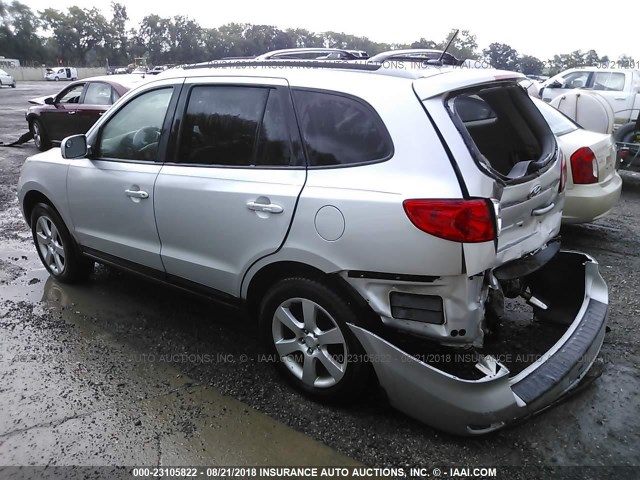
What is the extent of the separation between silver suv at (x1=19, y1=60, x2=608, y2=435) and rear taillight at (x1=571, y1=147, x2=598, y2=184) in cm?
195

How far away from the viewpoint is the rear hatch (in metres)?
2.35

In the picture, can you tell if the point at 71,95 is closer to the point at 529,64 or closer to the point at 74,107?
the point at 74,107

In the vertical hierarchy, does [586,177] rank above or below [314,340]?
above

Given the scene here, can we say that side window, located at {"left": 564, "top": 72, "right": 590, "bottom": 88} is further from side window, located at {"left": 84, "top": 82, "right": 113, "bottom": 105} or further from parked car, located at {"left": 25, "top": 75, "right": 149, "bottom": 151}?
side window, located at {"left": 84, "top": 82, "right": 113, "bottom": 105}

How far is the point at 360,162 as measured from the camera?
101 inches

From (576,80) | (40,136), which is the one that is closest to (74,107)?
(40,136)

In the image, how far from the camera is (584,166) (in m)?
5.00

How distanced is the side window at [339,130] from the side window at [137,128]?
1.20 m

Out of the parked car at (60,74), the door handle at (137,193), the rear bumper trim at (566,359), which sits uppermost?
the parked car at (60,74)

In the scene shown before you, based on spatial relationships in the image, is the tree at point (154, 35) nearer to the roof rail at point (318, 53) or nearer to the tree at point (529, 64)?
the tree at point (529, 64)

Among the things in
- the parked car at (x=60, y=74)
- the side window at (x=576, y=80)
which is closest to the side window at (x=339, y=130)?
the side window at (x=576, y=80)

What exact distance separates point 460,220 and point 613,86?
11.7m

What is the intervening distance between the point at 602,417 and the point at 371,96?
82.7 inches

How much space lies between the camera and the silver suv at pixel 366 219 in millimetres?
2348
